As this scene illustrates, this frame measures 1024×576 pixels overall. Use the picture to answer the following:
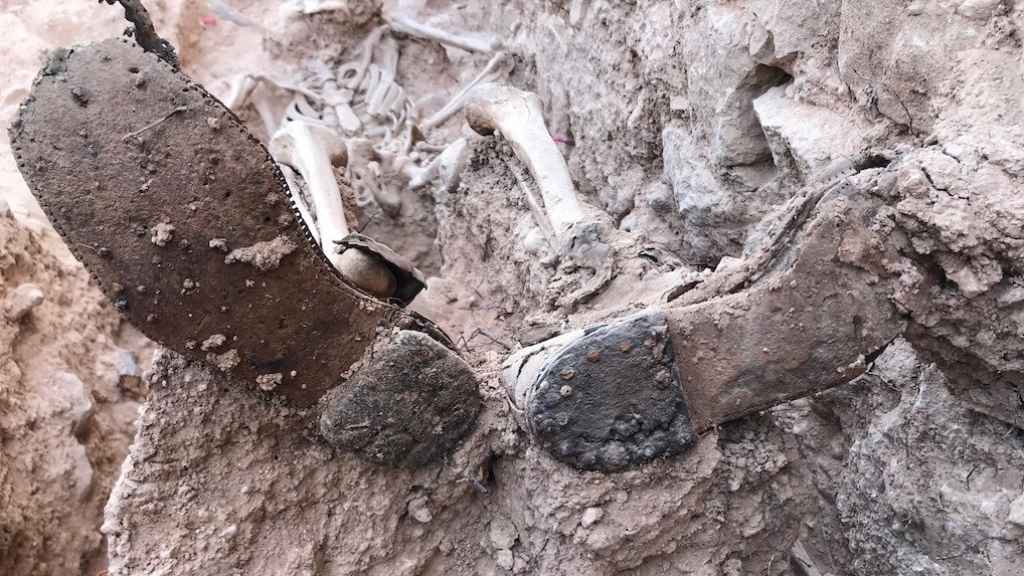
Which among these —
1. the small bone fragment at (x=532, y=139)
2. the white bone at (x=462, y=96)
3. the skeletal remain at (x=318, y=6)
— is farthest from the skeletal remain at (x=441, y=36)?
the small bone fragment at (x=532, y=139)

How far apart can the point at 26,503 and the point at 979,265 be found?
218cm

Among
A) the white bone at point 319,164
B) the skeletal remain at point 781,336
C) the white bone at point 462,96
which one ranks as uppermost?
the skeletal remain at point 781,336

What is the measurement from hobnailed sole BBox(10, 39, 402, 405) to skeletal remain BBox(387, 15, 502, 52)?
228 cm

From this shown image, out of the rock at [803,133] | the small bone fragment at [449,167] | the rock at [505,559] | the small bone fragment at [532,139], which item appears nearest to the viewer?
the rock at [505,559]

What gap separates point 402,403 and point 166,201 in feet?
1.57

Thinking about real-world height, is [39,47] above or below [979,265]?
below

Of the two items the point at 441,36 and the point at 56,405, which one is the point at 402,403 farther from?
the point at 441,36

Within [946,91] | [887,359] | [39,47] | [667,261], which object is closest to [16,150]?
[667,261]

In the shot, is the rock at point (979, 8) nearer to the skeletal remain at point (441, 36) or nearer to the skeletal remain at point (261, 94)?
the skeletal remain at point (441, 36)

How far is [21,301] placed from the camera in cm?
233

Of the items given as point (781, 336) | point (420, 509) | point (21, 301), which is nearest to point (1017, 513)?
point (781, 336)

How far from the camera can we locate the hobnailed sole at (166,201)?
102 cm

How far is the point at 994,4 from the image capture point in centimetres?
126

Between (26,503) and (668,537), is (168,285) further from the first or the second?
(26,503)
